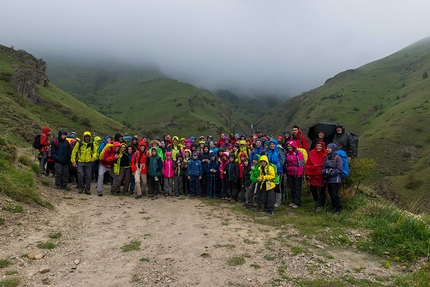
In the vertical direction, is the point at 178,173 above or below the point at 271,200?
above

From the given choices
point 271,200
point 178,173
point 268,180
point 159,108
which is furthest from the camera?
point 159,108

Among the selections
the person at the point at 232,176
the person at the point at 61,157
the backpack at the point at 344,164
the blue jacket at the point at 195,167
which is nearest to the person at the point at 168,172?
the blue jacket at the point at 195,167

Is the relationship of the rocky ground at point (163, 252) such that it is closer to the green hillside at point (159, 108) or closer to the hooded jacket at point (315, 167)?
the hooded jacket at point (315, 167)

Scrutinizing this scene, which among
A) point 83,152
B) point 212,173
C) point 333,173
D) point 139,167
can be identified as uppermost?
point 83,152

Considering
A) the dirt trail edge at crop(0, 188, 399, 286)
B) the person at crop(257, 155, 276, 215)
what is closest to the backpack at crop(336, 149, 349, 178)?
the person at crop(257, 155, 276, 215)

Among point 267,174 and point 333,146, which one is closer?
point 333,146

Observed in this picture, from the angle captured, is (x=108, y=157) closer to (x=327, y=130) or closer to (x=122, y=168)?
(x=122, y=168)

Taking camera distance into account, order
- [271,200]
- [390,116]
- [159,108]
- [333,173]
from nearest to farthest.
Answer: [333,173]
[271,200]
[390,116]
[159,108]

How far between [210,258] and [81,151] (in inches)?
328

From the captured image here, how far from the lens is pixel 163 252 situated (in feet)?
19.8

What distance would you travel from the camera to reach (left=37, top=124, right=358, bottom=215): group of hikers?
384 inches

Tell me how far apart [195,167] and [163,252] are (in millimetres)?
6417

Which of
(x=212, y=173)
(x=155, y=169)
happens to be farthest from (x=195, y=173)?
(x=155, y=169)

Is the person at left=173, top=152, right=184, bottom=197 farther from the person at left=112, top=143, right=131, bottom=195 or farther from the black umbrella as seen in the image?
the black umbrella
